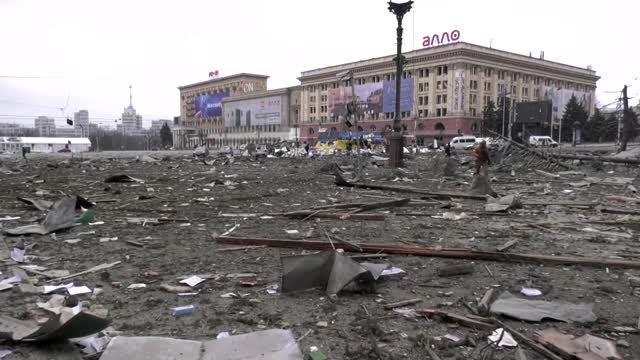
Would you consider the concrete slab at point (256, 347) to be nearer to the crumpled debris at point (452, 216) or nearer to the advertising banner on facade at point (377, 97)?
the crumpled debris at point (452, 216)

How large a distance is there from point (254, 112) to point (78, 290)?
14120cm

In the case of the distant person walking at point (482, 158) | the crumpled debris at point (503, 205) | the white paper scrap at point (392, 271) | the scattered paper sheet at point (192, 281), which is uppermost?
the distant person walking at point (482, 158)

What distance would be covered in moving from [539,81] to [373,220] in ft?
377

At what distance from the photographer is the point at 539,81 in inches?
4331

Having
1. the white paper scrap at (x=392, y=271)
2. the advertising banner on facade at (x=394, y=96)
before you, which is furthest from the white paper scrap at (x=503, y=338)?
the advertising banner on facade at (x=394, y=96)

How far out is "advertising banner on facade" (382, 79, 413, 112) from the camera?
101 m

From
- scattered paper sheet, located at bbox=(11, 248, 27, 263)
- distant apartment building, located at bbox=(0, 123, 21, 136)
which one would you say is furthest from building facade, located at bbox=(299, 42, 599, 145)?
scattered paper sheet, located at bbox=(11, 248, 27, 263)

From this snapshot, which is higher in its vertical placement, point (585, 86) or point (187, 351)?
point (585, 86)

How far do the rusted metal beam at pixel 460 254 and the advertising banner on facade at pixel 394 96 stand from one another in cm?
9636

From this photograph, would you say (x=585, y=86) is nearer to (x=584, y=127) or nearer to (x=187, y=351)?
(x=584, y=127)

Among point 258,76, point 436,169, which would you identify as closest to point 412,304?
point 436,169

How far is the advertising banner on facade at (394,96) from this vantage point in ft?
333

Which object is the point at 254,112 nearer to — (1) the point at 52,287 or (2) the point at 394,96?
(2) the point at 394,96

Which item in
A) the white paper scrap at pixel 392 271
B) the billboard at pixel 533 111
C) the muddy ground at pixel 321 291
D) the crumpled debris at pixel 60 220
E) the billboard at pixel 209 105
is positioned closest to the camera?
the muddy ground at pixel 321 291
